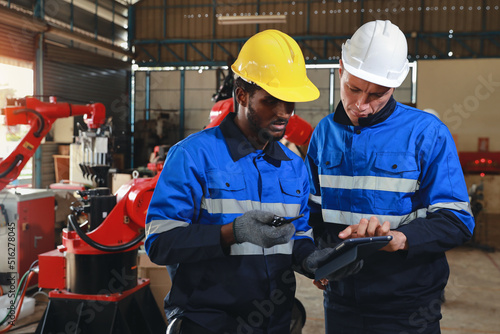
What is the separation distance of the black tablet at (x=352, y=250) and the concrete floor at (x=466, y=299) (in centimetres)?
326

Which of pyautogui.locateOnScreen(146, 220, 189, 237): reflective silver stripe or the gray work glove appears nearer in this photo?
pyautogui.locateOnScreen(146, 220, 189, 237): reflective silver stripe

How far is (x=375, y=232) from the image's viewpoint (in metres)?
1.75

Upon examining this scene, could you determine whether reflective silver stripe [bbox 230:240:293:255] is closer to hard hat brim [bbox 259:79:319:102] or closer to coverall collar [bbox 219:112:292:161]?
coverall collar [bbox 219:112:292:161]

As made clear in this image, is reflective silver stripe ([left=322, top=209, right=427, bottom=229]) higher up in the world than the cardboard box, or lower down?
higher up

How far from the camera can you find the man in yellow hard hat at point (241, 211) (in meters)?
1.57

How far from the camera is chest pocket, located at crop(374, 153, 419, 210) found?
1.95m

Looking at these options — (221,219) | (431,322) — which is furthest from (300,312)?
(221,219)

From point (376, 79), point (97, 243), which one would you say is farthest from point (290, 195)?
point (97, 243)

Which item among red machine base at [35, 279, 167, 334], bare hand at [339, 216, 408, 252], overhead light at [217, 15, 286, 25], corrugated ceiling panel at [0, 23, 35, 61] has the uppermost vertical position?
overhead light at [217, 15, 286, 25]

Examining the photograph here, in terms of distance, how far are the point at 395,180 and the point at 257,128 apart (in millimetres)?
666

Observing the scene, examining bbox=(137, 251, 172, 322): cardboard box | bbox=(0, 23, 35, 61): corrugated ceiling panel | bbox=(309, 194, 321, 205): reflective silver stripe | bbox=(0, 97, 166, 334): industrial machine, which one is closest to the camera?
bbox=(309, 194, 321, 205): reflective silver stripe

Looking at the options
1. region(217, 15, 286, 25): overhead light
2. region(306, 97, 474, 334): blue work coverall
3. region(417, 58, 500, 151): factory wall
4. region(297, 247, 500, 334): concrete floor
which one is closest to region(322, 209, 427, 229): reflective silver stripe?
region(306, 97, 474, 334): blue work coverall

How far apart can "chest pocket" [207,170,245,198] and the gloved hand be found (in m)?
0.17

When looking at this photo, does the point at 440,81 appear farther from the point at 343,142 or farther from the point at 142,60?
the point at 142,60
